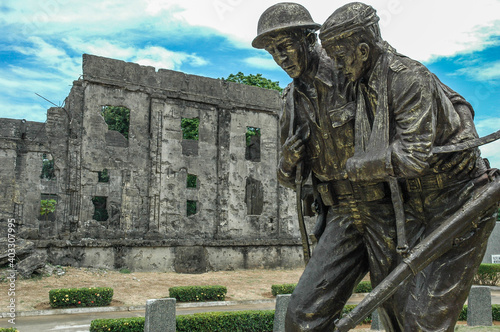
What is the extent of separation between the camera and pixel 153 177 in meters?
23.8

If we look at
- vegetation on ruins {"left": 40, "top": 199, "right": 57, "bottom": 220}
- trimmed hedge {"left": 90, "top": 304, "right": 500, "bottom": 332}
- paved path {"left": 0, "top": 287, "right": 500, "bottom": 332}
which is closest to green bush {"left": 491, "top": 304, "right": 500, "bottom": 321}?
trimmed hedge {"left": 90, "top": 304, "right": 500, "bottom": 332}

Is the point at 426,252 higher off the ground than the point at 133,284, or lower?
higher

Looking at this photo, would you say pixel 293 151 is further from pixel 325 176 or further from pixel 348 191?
pixel 348 191

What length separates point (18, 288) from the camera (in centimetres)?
1530

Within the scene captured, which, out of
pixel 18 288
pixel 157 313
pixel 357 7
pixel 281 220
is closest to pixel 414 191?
pixel 357 7

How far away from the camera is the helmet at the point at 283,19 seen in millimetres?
3193

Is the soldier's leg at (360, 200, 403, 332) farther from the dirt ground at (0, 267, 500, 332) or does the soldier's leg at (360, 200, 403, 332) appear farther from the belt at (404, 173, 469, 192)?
the dirt ground at (0, 267, 500, 332)

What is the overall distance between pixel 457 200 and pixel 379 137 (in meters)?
0.61

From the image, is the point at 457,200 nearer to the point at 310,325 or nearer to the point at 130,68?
the point at 310,325

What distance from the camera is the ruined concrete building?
21750 mm

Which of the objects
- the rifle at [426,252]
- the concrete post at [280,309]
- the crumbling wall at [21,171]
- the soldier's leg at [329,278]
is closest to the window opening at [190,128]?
the crumbling wall at [21,171]

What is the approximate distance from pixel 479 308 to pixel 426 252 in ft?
25.1

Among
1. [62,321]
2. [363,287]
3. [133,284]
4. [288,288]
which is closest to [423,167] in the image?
[62,321]

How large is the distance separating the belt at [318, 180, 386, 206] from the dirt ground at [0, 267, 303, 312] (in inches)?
477
